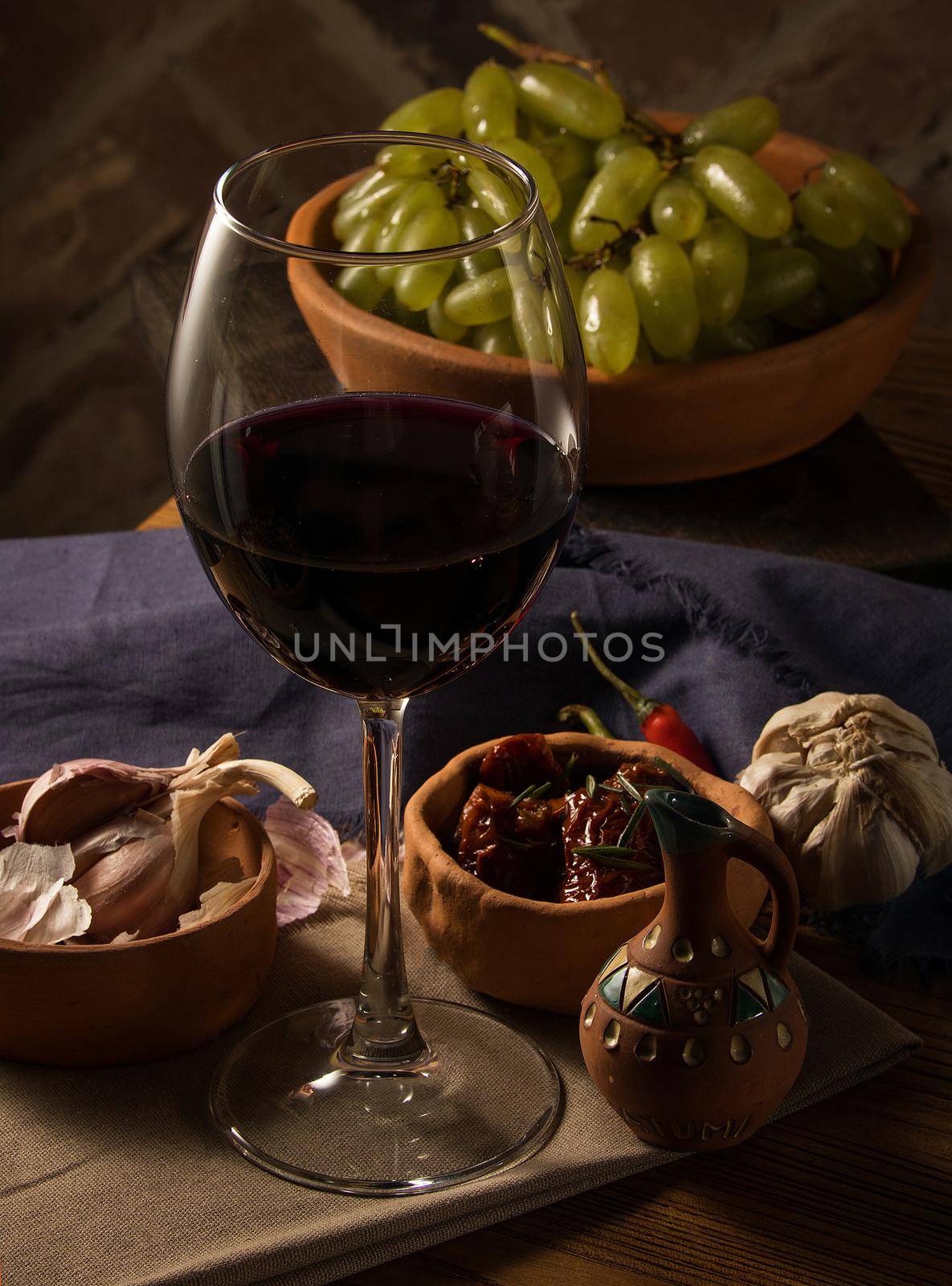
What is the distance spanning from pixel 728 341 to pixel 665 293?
4.0 inches

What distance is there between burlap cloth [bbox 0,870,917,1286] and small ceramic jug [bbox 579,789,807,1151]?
0.12ft

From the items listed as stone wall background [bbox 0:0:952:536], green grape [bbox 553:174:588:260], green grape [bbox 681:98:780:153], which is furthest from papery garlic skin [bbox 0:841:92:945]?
stone wall background [bbox 0:0:952:536]

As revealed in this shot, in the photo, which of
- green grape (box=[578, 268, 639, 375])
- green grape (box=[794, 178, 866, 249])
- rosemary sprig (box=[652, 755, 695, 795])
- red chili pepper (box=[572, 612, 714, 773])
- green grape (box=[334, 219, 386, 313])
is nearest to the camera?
green grape (box=[334, 219, 386, 313])

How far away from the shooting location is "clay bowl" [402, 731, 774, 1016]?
60cm

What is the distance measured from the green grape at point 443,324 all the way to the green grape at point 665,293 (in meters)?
0.36

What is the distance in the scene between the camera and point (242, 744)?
828mm

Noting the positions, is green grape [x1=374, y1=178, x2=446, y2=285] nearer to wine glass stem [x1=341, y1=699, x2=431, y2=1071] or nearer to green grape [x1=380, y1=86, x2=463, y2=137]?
wine glass stem [x1=341, y1=699, x2=431, y2=1071]

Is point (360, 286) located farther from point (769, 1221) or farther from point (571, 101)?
point (571, 101)

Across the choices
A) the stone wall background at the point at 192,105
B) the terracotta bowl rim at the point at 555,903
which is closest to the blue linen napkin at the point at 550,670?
the terracotta bowl rim at the point at 555,903

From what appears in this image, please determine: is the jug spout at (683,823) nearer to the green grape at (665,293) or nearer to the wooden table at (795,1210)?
the wooden table at (795,1210)

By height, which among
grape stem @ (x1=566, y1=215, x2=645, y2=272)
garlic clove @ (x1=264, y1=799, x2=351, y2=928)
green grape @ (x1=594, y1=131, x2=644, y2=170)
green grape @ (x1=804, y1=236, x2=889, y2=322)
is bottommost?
garlic clove @ (x1=264, y1=799, x2=351, y2=928)

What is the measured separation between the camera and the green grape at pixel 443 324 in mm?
486

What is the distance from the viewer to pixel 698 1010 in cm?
53

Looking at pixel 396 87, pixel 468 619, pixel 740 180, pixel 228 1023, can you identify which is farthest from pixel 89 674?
pixel 396 87
